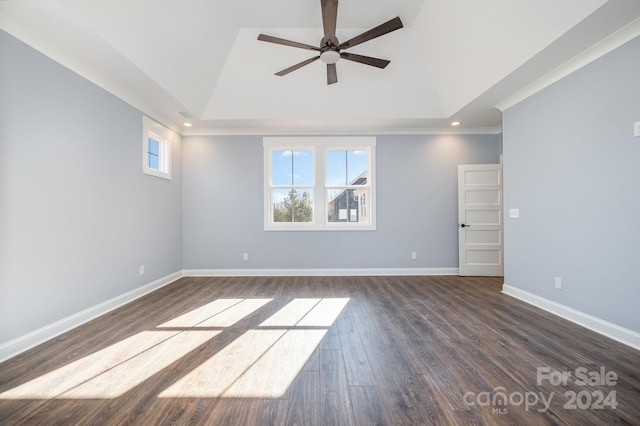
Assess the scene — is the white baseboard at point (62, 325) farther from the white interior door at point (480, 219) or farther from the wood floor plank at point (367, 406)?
the white interior door at point (480, 219)

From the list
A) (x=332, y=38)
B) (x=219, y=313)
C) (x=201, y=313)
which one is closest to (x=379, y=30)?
(x=332, y=38)

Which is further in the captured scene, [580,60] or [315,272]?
[315,272]

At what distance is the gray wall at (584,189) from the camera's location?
88.0 inches

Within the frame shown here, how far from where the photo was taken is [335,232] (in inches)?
190

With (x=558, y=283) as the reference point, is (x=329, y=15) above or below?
above

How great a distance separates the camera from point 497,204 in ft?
15.2

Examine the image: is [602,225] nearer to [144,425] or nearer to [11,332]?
[144,425]

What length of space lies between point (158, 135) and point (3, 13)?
2069 mm

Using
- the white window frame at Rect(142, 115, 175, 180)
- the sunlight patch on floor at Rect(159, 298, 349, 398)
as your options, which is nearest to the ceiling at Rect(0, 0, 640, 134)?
the white window frame at Rect(142, 115, 175, 180)

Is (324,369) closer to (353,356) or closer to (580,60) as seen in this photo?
(353,356)

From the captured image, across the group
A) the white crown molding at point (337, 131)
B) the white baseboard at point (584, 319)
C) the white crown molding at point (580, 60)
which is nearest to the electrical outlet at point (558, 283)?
the white baseboard at point (584, 319)

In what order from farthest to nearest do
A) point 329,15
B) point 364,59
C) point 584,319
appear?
point 364,59, point 584,319, point 329,15

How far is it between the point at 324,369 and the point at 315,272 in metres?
2.89

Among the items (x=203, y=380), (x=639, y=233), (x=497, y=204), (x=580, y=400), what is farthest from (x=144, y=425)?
(x=497, y=204)
